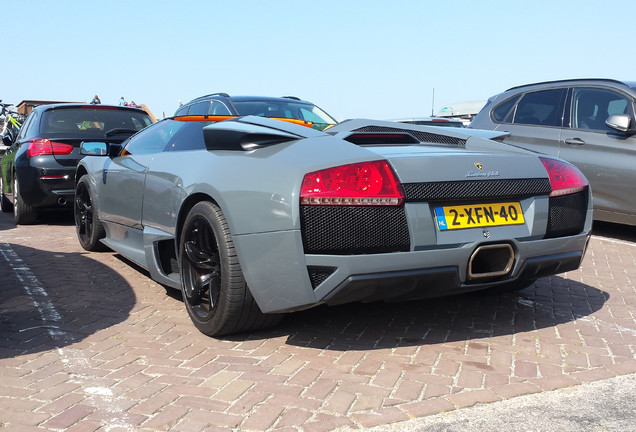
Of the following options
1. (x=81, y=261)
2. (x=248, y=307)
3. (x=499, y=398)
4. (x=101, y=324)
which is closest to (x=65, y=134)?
(x=81, y=261)

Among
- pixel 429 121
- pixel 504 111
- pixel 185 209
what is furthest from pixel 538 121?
pixel 185 209

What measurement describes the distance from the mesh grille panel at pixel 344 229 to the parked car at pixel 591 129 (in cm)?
434

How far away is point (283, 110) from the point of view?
27.0ft

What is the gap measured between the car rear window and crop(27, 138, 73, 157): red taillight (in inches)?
6.5

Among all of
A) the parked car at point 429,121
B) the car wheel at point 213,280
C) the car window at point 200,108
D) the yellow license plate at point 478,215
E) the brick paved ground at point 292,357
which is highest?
the car window at point 200,108

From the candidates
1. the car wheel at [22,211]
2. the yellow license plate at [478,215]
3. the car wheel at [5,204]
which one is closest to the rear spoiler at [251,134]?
the yellow license plate at [478,215]

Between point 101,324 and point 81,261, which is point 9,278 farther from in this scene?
point 101,324

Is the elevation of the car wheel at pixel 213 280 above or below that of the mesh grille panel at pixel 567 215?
below

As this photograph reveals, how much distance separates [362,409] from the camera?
2.78m

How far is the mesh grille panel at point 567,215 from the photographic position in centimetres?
363

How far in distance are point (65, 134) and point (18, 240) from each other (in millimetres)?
1447

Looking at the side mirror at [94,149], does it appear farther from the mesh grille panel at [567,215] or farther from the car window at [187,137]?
the mesh grille panel at [567,215]

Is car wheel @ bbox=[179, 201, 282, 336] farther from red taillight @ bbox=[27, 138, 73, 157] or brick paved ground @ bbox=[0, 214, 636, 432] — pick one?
red taillight @ bbox=[27, 138, 73, 157]

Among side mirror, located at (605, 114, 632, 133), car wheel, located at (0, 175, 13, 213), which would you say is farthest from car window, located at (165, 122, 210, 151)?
car wheel, located at (0, 175, 13, 213)
